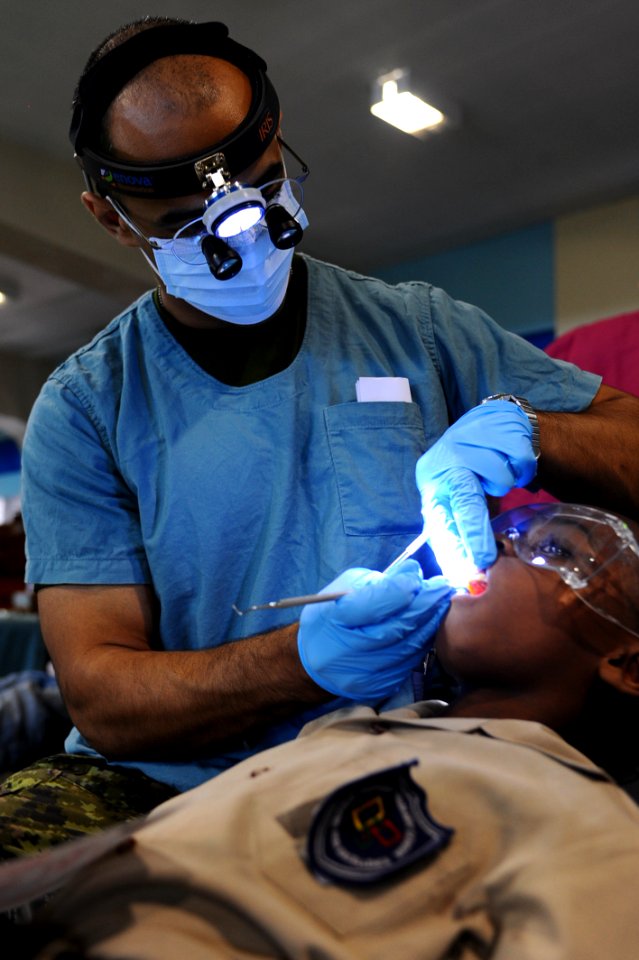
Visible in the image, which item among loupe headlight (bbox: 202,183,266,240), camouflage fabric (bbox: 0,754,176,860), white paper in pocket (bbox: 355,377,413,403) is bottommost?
camouflage fabric (bbox: 0,754,176,860)

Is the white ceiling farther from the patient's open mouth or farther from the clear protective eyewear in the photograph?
the patient's open mouth

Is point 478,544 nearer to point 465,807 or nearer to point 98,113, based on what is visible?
point 465,807

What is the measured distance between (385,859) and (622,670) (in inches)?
20.8

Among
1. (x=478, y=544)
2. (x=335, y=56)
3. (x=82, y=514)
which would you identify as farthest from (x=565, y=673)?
(x=335, y=56)

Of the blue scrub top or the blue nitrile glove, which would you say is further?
the blue scrub top

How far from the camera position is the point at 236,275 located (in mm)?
1582

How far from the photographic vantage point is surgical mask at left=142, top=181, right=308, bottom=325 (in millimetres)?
1576

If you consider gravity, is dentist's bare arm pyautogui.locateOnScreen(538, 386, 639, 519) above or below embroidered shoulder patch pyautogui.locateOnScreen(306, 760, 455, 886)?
above

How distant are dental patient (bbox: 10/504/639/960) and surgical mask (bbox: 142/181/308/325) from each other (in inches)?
30.0

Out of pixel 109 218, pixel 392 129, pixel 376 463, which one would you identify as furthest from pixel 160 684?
pixel 392 129

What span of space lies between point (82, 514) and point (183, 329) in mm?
395

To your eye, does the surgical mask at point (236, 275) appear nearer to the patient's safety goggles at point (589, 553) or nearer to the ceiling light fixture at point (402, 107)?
the patient's safety goggles at point (589, 553)

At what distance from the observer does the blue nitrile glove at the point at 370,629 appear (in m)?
1.30

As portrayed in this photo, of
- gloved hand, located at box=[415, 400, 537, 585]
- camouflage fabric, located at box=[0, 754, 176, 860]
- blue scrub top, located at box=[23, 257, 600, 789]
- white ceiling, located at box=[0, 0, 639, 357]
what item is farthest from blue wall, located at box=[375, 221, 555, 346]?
camouflage fabric, located at box=[0, 754, 176, 860]
